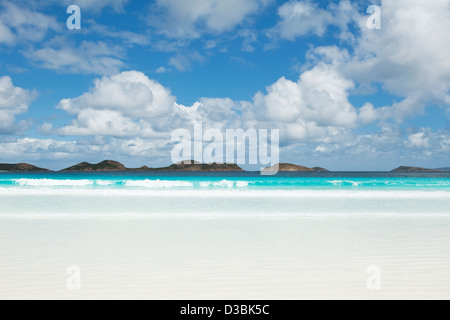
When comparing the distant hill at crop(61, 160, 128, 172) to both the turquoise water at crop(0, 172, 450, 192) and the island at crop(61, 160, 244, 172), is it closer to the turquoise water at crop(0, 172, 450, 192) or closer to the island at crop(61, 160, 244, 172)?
the island at crop(61, 160, 244, 172)

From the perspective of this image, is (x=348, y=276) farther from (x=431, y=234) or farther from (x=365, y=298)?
(x=431, y=234)

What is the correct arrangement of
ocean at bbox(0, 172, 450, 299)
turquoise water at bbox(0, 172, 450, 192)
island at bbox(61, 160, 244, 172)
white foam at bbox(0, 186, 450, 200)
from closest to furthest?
ocean at bbox(0, 172, 450, 299)
white foam at bbox(0, 186, 450, 200)
turquoise water at bbox(0, 172, 450, 192)
island at bbox(61, 160, 244, 172)

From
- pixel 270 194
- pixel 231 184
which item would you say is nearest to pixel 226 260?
pixel 270 194

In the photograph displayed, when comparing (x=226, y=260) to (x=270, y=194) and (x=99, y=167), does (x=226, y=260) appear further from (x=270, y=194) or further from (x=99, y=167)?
(x=99, y=167)

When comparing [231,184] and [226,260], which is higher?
[231,184]

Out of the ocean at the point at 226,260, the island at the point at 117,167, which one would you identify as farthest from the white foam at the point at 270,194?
the island at the point at 117,167

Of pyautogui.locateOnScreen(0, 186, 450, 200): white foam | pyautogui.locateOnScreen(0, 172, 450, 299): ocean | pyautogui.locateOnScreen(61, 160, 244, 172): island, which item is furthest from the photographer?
pyautogui.locateOnScreen(61, 160, 244, 172): island

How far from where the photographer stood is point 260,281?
428 centimetres

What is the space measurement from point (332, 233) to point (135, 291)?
5.17 m

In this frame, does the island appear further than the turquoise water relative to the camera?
Yes

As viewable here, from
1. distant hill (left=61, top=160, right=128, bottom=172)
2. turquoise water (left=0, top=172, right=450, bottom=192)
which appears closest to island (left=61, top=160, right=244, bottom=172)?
distant hill (left=61, top=160, right=128, bottom=172)

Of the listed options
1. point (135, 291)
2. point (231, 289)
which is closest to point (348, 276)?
point (231, 289)
